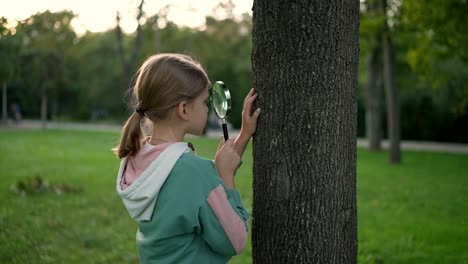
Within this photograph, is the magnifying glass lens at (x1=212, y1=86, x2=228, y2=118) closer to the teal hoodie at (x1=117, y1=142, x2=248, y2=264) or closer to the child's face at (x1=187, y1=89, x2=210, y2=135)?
the child's face at (x1=187, y1=89, x2=210, y2=135)

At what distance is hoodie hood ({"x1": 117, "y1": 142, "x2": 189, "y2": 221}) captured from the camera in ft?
6.84

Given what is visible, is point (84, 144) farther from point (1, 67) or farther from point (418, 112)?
point (418, 112)

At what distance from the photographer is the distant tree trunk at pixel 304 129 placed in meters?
2.41

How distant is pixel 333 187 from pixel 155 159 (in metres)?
0.82

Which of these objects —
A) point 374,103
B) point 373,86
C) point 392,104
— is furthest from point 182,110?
point 373,86

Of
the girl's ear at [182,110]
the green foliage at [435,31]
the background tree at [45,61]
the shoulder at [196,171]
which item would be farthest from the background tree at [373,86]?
the background tree at [45,61]

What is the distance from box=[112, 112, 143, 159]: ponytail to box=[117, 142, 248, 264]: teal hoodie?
7.2 inches

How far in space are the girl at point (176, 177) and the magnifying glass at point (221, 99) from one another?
0.11m

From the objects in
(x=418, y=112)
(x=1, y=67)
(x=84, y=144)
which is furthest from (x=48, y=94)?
(x=1, y=67)

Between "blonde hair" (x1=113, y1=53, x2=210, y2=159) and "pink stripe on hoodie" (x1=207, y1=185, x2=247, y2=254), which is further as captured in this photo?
"blonde hair" (x1=113, y1=53, x2=210, y2=159)

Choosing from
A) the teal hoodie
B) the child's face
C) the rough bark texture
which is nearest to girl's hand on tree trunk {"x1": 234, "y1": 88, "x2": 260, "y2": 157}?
the child's face

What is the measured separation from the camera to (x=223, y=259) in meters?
2.22

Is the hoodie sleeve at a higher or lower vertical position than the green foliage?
lower

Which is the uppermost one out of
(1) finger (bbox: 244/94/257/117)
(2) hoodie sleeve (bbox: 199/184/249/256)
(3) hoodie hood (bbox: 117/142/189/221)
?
(1) finger (bbox: 244/94/257/117)
